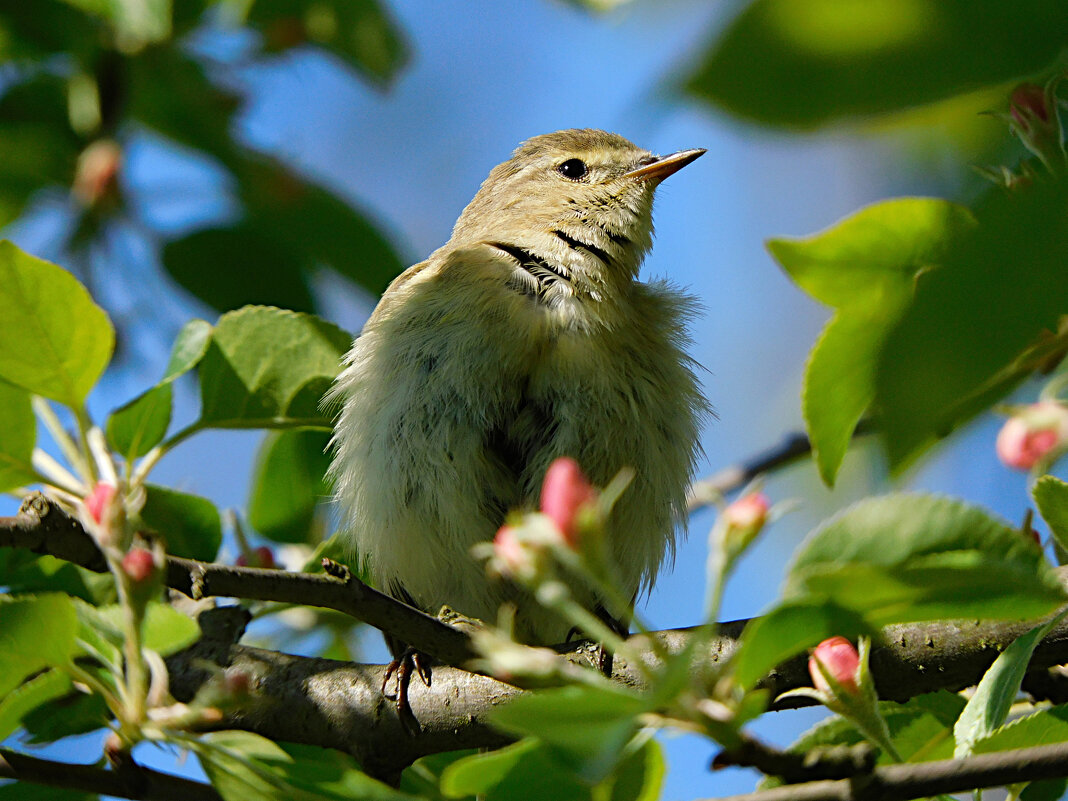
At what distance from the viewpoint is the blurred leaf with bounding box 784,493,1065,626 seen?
120 cm

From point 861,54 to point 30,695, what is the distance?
6.11 feet

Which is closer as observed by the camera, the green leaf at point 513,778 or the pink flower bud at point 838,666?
the green leaf at point 513,778

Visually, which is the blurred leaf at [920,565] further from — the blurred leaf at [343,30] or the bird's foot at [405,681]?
the blurred leaf at [343,30]

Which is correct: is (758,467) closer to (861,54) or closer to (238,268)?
(238,268)

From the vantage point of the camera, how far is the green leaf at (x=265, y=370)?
2934 mm

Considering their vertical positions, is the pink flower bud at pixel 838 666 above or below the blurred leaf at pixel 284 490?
below

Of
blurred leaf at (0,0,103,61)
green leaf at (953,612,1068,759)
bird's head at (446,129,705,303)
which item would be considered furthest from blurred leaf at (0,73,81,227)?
green leaf at (953,612,1068,759)

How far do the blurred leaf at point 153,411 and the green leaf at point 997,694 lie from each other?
77.2 inches

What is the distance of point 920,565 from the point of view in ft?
3.91

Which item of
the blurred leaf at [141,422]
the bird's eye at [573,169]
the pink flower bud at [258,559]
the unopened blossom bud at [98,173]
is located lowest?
the pink flower bud at [258,559]

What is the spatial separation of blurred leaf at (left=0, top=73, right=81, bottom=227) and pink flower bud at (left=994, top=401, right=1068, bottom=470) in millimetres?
3274

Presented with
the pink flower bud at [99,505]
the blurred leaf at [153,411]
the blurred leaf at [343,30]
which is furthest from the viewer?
the blurred leaf at [343,30]

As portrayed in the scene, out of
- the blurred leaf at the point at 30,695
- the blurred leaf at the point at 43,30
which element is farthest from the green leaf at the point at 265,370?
the blurred leaf at the point at 43,30

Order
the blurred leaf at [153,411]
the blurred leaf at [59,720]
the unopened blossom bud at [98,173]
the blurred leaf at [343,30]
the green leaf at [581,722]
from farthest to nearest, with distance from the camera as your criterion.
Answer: the unopened blossom bud at [98,173] → the blurred leaf at [343,30] → the blurred leaf at [153,411] → the blurred leaf at [59,720] → the green leaf at [581,722]
